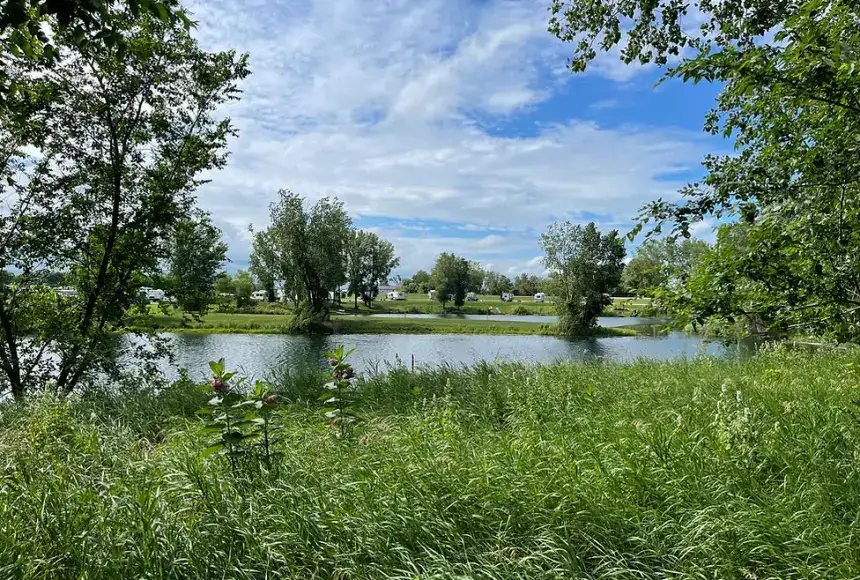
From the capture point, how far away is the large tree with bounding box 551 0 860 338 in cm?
267

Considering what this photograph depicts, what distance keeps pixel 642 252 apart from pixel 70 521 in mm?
3824

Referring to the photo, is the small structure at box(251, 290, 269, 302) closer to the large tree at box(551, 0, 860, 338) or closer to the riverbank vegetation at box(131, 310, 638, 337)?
the riverbank vegetation at box(131, 310, 638, 337)

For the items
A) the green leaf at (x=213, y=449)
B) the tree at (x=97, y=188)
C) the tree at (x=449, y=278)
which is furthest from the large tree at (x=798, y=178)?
the tree at (x=449, y=278)

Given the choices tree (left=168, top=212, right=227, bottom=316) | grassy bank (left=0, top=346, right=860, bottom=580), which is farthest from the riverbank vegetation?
grassy bank (left=0, top=346, right=860, bottom=580)

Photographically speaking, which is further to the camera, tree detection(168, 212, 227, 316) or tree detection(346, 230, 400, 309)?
tree detection(346, 230, 400, 309)

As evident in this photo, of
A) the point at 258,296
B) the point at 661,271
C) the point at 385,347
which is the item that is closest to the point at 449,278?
the point at 258,296

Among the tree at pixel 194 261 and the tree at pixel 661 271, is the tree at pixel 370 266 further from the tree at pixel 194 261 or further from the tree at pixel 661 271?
the tree at pixel 661 271

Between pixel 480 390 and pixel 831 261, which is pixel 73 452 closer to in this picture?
pixel 480 390

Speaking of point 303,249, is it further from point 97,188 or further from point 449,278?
point 449,278

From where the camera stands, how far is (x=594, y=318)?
38812mm

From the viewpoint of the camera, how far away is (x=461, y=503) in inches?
112

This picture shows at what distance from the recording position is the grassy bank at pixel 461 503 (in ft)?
7.80

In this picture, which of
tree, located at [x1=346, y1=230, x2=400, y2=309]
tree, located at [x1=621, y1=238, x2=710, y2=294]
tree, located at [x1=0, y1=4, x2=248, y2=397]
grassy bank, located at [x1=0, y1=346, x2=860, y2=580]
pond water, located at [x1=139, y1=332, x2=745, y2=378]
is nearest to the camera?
grassy bank, located at [x1=0, y1=346, x2=860, y2=580]

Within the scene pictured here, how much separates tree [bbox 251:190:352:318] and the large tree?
3533 centimetres
